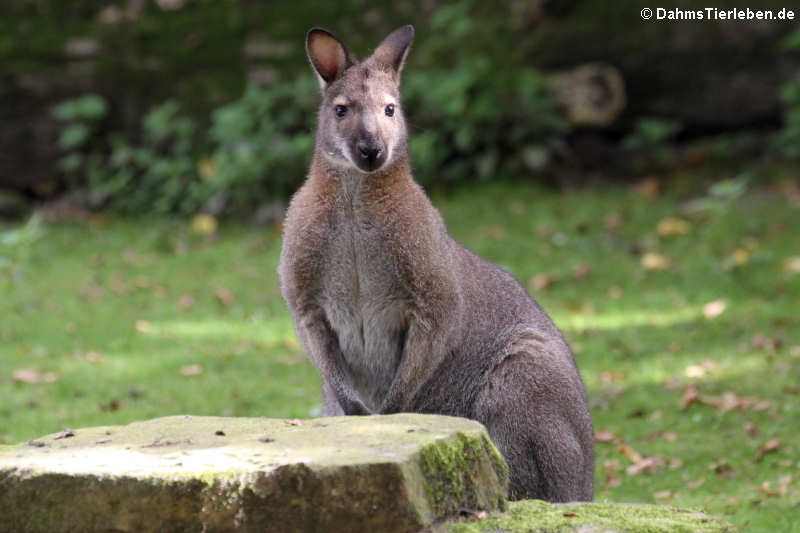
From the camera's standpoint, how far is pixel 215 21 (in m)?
12.7

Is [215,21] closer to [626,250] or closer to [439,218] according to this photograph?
[626,250]

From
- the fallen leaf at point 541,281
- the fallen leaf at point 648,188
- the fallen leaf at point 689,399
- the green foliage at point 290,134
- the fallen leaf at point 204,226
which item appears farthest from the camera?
the fallen leaf at point 204,226

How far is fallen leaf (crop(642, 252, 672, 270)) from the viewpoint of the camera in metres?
9.43

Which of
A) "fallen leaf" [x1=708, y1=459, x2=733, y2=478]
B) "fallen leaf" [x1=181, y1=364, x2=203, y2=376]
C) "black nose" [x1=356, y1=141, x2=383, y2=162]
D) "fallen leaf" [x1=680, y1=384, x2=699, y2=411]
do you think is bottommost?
"fallen leaf" [x1=708, y1=459, x2=733, y2=478]

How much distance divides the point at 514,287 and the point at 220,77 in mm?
7993

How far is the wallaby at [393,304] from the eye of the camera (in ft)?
14.7

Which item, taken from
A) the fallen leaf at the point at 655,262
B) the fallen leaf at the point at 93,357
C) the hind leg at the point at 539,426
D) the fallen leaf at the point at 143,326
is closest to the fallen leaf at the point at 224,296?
the fallen leaf at the point at 143,326

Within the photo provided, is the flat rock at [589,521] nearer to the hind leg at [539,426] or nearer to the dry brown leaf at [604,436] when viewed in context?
the hind leg at [539,426]

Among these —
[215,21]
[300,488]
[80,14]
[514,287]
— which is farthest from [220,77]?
[300,488]

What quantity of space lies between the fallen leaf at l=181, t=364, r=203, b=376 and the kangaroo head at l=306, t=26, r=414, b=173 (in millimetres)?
3343

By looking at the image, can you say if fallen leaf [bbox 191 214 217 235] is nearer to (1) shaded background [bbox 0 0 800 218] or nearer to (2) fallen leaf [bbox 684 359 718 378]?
(1) shaded background [bbox 0 0 800 218]

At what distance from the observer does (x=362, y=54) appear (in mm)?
11680

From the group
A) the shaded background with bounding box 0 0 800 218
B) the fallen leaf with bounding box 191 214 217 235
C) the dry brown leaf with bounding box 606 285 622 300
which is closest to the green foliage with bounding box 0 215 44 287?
the fallen leaf with bounding box 191 214 217 235

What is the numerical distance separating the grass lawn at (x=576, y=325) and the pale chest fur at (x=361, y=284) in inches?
61.1
